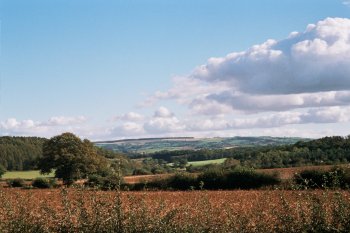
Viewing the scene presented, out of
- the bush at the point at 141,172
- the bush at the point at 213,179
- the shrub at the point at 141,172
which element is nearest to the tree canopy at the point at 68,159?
the bush at the point at 141,172

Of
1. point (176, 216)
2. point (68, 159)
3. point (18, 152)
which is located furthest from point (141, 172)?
point (176, 216)

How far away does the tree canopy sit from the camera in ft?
206

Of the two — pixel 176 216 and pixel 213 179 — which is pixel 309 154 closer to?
pixel 213 179

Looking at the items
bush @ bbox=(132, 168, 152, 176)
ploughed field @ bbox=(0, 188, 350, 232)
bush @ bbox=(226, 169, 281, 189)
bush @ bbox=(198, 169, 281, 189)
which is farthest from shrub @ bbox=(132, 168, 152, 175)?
ploughed field @ bbox=(0, 188, 350, 232)

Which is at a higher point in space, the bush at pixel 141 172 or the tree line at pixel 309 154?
the tree line at pixel 309 154

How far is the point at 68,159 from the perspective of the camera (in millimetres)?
62875

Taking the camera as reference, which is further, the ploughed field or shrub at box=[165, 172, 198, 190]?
shrub at box=[165, 172, 198, 190]

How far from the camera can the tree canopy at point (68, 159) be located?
206 feet

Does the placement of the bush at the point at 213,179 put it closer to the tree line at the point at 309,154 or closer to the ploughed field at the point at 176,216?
the tree line at the point at 309,154

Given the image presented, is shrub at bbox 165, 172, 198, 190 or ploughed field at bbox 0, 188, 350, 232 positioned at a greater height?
ploughed field at bbox 0, 188, 350, 232

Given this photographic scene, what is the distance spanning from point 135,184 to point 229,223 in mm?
Answer: 41208

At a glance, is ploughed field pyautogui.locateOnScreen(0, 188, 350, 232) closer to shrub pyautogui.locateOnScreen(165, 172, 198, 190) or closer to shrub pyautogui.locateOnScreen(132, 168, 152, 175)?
shrub pyautogui.locateOnScreen(165, 172, 198, 190)

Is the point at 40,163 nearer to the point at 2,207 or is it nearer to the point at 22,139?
the point at 2,207

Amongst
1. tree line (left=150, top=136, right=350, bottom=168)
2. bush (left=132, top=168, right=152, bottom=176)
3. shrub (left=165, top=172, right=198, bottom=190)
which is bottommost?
bush (left=132, top=168, right=152, bottom=176)
